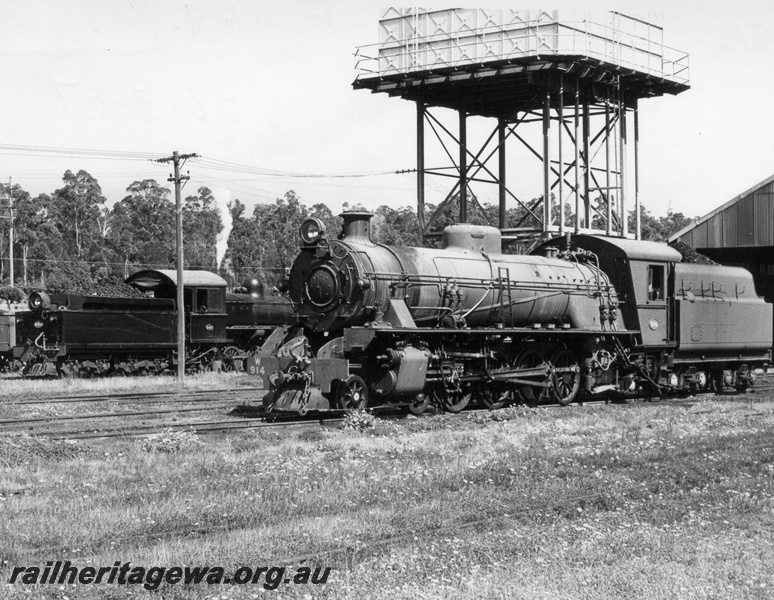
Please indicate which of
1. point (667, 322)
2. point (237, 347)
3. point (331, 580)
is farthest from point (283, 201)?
point (331, 580)

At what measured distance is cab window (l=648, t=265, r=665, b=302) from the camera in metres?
24.4

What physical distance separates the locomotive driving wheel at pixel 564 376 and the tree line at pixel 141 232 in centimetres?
5658

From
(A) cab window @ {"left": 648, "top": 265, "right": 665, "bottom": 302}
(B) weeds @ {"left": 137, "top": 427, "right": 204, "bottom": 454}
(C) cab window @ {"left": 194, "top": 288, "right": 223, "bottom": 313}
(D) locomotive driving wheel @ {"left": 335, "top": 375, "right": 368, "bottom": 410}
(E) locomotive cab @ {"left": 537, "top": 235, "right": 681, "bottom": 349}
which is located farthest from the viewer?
(C) cab window @ {"left": 194, "top": 288, "right": 223, "bottom": 313}

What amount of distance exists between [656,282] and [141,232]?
6854 centimetres

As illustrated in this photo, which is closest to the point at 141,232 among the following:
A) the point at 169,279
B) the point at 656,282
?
the point at 169,279

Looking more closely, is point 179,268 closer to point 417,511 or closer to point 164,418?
point 164,418

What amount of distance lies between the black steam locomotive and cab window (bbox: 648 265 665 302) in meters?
12.0

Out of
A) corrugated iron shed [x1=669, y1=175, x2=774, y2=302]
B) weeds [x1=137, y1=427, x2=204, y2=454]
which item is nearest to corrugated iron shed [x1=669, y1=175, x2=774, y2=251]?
corrugated iron shed [x1=669, y1=175, x2=774, y2=302]

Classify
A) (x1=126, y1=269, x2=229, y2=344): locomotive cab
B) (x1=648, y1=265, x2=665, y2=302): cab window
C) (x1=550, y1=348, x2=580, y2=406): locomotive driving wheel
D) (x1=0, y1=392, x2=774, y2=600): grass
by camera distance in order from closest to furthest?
(x1=0, y1=392, x2=774, y2=600): grass → (x1=550, y1=348, x2=580, y2=406): locomotive driving wheel → (x1=648, y1=265, x2=665, y2=302): cab window → (x1=126, y1=269, x2=229, y2=344): locomotive cab

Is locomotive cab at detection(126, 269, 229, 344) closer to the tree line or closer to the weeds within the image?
the weeds

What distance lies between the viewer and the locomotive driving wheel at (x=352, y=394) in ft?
60.1

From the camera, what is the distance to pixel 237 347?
37.6 m

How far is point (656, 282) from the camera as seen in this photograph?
2464cm

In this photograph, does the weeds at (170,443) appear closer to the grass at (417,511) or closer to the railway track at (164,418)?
the grass at (417,511)
